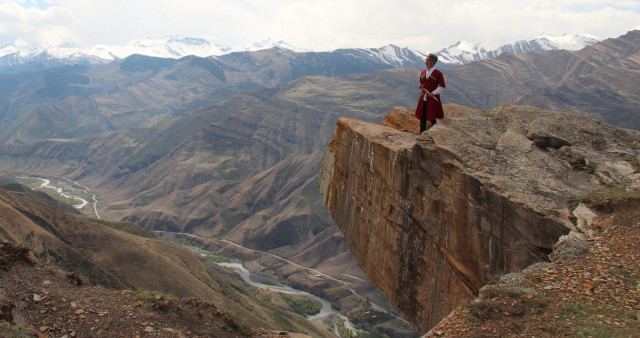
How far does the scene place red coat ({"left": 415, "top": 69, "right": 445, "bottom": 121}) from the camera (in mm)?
18594

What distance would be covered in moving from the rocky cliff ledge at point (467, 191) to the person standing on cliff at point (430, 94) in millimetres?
701

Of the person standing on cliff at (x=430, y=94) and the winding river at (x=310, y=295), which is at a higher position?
the person standing on cliff at (x=430, y=94)

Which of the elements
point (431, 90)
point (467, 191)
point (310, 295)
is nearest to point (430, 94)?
point (431, 90)

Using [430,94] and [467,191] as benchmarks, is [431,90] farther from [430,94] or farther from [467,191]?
[467,191]

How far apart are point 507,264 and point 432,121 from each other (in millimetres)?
7651

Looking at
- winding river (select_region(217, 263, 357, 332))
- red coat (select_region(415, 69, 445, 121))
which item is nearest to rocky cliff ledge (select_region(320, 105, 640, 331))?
red coat (select_region(415, 69, 445, 121))

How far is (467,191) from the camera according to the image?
1562cm

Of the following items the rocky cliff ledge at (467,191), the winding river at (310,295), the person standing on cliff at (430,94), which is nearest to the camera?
the rocky cliff ledge at (467,191)

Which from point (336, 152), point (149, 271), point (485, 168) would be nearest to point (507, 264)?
point (485, 168)

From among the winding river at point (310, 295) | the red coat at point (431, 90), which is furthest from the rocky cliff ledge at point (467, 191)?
the winding river at point (310, 295)

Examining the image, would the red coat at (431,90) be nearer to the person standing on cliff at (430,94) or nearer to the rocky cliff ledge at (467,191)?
the person standing on cliff at (430,94)

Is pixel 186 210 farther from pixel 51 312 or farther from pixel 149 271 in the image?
pixel 51 312

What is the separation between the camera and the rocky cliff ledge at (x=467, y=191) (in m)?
14.2

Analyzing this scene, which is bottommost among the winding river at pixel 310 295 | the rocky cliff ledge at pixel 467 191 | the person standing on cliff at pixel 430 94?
the winding river at pixel 310 295
